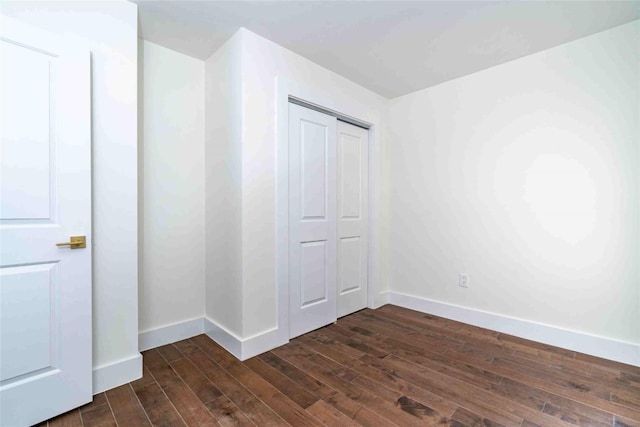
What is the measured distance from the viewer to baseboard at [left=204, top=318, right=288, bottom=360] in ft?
6.72

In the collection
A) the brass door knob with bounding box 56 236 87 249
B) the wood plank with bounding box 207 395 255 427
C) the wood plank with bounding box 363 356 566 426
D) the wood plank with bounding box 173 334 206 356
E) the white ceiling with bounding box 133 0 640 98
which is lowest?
the wood plank with bounding box 363 356 566 426

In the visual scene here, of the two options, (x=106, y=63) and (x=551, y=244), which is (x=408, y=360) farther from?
(x=106, y=63)

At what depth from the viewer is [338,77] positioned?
276cm

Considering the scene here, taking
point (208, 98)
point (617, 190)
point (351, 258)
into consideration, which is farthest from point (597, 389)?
point (208, 98)

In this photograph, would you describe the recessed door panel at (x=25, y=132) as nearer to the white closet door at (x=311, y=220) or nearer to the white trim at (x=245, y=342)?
the white trim at (x=245, y=342)

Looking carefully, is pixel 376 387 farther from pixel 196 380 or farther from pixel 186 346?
pixel 186 346

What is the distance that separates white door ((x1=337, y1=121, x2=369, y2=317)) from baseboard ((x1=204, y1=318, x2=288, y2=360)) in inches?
34.5

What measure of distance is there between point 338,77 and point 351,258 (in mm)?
1826

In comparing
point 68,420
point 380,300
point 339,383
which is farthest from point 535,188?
point 68,420

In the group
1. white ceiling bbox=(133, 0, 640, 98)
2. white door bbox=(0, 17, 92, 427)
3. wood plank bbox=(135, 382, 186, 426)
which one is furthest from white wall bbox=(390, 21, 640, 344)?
white door bbox=(0, 17, 92, 427)

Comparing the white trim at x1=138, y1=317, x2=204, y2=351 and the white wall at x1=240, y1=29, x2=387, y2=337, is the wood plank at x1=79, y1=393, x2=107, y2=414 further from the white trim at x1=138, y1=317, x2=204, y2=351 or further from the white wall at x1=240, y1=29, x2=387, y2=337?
the white wall at x1=240, y1=29, x2=387, y2=337

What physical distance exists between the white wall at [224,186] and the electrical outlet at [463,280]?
6.90 ft

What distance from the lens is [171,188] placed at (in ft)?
7.72

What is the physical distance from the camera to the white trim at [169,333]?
7.15 ft
